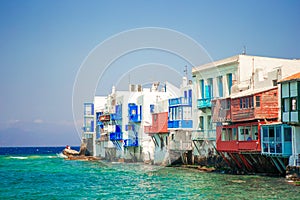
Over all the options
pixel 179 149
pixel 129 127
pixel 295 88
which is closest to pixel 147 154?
pixel 129 127

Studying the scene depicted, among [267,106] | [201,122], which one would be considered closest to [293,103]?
[267,106]

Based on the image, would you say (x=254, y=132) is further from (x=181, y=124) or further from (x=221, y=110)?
(x=181, y=124)

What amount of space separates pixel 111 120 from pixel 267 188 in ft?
158

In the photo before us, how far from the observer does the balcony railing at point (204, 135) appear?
49.2 m

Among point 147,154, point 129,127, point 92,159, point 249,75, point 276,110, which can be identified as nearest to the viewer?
point 276,110

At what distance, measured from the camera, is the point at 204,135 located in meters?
51.2

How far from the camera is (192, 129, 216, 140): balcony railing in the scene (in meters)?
49.2

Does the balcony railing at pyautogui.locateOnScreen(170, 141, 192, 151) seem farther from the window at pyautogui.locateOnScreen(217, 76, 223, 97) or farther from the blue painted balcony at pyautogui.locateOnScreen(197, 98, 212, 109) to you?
the window at pyautogui.locateOnScreen(217, 76, 223, 97)

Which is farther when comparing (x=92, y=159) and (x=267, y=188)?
(x=92, y=159)

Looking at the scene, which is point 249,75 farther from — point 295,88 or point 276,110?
point 295,88

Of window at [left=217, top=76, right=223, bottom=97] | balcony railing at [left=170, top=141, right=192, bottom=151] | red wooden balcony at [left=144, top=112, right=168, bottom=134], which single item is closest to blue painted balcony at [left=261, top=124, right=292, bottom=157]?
window at [left=217, top=76, right=223, bottom=97]

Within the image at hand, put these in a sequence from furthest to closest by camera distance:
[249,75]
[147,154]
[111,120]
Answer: [111,120], [147,154], [249,75]

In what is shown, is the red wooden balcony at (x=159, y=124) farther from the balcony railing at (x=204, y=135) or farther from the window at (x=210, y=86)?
the window at (x=210, y=86)

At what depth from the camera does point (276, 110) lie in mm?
39500
